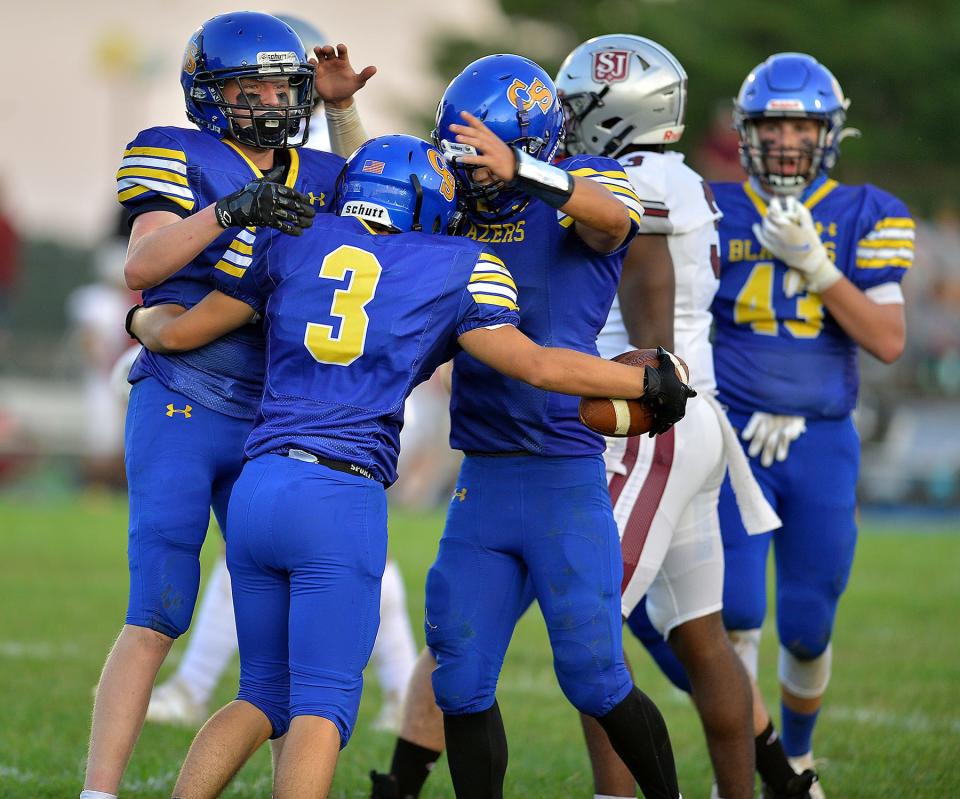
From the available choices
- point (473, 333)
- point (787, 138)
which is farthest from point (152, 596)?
point (787, 138)

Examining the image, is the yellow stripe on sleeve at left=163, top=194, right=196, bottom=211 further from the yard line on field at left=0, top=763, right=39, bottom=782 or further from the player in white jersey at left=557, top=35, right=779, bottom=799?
the yard line on field at left=0, top=763, right=39, bottom=782

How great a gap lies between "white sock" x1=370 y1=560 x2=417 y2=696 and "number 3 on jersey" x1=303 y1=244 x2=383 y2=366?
2406 millimetres

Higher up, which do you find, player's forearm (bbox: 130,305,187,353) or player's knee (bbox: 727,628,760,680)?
player's forearm (bbox: 130,305,187,353)

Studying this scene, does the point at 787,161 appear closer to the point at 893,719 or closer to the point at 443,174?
the point at 443,174

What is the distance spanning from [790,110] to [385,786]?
8.05ft

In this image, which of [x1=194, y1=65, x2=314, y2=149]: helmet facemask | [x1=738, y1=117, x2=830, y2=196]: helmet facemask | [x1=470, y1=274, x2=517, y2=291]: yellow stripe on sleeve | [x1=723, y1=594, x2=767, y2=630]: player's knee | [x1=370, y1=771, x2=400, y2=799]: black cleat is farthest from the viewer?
[x1=738, y1=117, x2=830, y2=196]: helmet facemask

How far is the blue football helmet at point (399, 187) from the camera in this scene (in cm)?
366

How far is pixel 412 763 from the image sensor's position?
443 cm

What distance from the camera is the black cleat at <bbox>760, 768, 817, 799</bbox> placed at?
181 inches

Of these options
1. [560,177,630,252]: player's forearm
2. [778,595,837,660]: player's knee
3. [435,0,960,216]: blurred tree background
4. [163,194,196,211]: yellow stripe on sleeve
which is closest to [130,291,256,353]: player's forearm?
[163,194,196,211]: yellow stripe on sleeve

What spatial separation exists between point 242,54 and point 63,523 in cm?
872

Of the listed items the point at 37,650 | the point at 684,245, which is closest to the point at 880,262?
the point at 684,245

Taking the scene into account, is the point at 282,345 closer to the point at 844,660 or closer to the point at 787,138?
the point at 787,138

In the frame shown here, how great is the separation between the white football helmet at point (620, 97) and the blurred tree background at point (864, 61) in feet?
55.0
